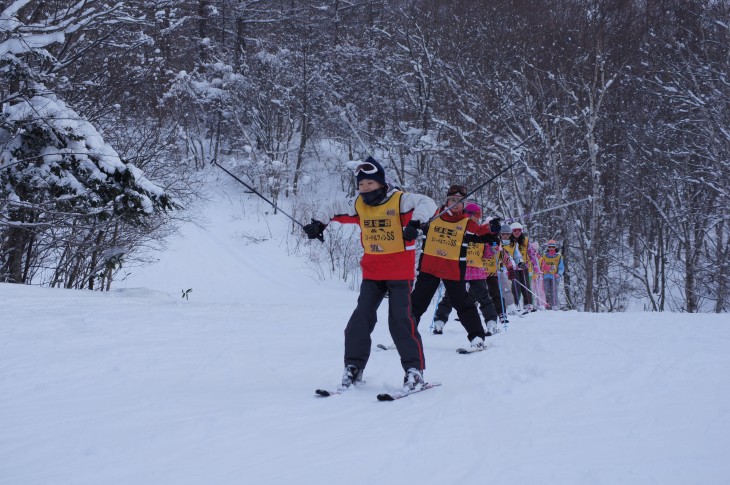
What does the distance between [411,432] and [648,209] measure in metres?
23.6

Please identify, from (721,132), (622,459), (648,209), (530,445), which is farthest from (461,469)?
(648,209)

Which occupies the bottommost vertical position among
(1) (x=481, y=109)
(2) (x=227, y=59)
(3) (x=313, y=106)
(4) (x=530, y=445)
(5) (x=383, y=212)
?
(4) (x=530, y=445)

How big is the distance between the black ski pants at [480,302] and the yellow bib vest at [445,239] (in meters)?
1.67

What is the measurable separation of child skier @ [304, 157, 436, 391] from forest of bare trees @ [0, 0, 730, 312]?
197 inches

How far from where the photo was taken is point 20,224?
35.9 feet

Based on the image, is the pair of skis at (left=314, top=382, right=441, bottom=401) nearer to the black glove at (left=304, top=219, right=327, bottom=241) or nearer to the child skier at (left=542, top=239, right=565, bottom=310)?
the black glove at (left=304, top=219, right=327, bottom=241)

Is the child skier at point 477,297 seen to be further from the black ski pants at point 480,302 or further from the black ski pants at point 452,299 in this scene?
the black ski pants at point 452,299

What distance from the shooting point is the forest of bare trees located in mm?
11211

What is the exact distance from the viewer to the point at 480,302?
338 inches

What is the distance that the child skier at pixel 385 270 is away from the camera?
189 inches

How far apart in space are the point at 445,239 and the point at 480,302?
2105mm

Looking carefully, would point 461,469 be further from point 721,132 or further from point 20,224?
point 721,132

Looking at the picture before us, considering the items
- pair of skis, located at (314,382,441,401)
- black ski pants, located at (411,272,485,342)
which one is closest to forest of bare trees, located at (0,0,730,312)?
black ski pants, located at (411,272,485,342)

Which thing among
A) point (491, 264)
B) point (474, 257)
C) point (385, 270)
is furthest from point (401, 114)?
point (385, 270)
